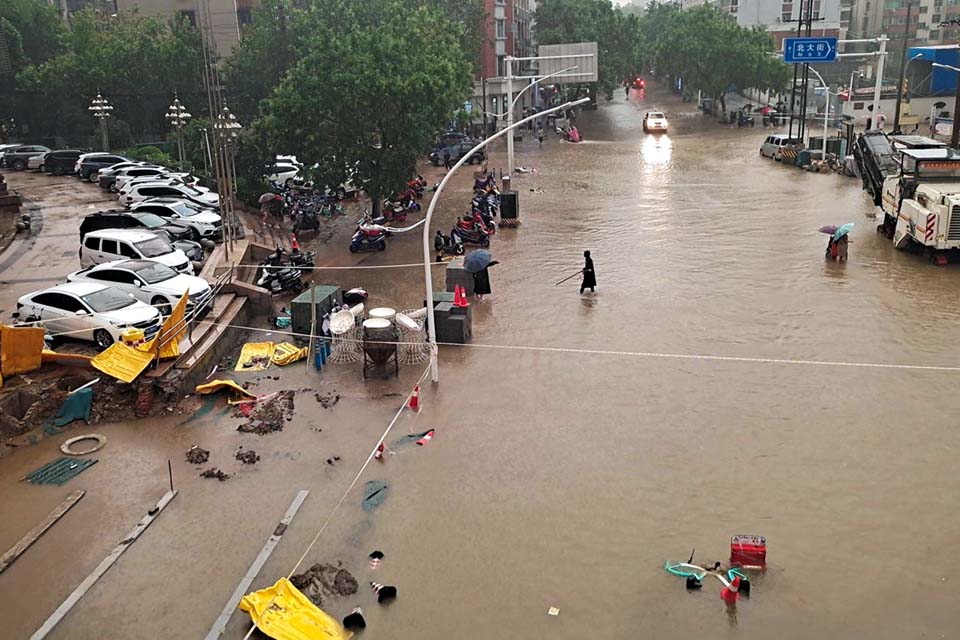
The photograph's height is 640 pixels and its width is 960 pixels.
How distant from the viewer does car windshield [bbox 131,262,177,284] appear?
20.6 m

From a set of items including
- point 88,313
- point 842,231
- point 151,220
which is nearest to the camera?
point 88,313

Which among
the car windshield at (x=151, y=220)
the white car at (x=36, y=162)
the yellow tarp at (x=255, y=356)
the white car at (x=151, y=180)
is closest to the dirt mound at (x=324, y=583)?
the yellow tarp at (x=255, y=356)

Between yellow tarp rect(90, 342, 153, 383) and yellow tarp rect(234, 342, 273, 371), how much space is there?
236cm

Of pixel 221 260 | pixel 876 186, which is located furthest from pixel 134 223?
pixel 876 186

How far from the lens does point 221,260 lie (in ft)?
82.3

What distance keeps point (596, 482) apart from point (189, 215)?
2093 centimetres

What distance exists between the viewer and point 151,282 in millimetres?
20453

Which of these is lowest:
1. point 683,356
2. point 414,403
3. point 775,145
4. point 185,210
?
point 414,403

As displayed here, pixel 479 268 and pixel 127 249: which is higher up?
pixel 127 249

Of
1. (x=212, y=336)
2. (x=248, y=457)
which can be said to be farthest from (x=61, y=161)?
(x=248, y=457)

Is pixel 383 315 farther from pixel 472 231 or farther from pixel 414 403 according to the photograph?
pixel 472 231

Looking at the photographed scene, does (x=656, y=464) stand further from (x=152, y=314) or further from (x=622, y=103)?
(x=622, y=103)

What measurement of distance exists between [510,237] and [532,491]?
19116 mm

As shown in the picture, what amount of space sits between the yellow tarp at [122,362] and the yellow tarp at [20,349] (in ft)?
4.17
